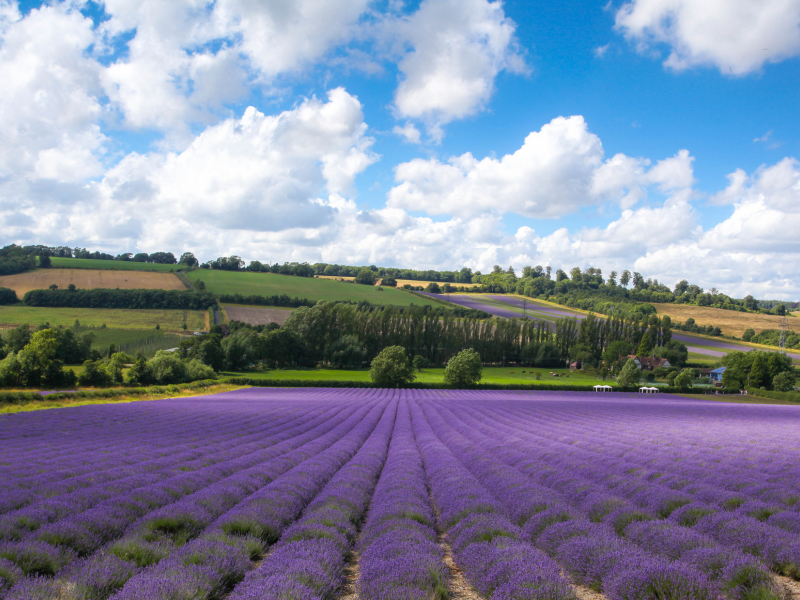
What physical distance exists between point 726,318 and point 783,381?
7484cm

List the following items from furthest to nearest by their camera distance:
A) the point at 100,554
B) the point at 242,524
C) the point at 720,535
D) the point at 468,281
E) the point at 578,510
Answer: the point at 468,281 → the point at 578,510 → the point at 242,524 → the point at 720,535 → the point at 100,554

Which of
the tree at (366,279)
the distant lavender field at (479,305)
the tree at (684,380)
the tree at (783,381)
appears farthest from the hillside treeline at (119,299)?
the tree at (783,381)

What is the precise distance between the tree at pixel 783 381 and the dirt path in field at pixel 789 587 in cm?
7887

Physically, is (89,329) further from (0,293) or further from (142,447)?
(142,447)

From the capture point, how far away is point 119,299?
91062 mm

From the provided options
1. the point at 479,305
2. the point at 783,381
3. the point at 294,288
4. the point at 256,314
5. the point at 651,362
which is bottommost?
the point at 651,362

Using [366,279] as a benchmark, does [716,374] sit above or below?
below

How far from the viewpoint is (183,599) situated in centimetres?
407

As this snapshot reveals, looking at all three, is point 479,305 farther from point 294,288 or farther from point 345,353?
point 345,353

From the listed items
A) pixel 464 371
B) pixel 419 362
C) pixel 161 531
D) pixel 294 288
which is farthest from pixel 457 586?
pixel 294 288

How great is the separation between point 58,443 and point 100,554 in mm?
12387

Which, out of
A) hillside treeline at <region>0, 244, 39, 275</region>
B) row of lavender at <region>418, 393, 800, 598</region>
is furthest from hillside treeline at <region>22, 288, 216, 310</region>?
row of lavender at <region>418, 393, 800, 598</region>

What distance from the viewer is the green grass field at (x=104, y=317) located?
76.1 metres

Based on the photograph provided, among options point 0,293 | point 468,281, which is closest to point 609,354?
point 468,281
